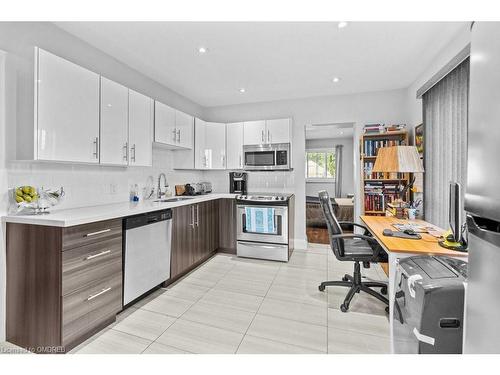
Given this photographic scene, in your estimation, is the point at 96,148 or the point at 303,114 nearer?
the point at 96,148

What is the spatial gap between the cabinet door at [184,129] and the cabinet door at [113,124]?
3.11 ft

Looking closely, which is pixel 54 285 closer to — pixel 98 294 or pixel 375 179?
pixel 98 294

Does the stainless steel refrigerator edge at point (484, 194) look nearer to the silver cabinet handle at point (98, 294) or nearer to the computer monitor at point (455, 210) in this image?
the computer monitor at point (455, 210)

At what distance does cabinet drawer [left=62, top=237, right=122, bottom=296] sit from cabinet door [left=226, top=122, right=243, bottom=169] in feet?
8.19

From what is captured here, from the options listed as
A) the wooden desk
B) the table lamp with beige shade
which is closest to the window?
the table lamp with beige shade

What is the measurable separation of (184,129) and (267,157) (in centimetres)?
140

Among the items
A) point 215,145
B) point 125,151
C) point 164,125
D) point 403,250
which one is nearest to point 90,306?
point 125,151

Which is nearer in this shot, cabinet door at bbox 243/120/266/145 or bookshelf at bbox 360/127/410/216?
bookshelf at bbox 360/127/410/216

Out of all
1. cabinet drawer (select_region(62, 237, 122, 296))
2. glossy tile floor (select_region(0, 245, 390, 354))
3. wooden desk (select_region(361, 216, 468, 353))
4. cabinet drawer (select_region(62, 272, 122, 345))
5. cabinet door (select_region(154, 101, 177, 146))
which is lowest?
glossy tile floor (select_region(0, 245, 390, 354))

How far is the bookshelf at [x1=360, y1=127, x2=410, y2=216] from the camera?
3528mm

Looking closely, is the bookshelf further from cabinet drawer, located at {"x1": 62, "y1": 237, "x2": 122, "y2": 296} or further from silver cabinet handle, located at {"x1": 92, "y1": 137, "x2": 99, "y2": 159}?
silver cabinet handle, located at {"x1": 92, "y1": 137, "x2": 99, "y2": 159}

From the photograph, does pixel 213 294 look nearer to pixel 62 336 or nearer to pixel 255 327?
pixel 255 327

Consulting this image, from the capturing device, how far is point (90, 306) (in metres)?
1.82
